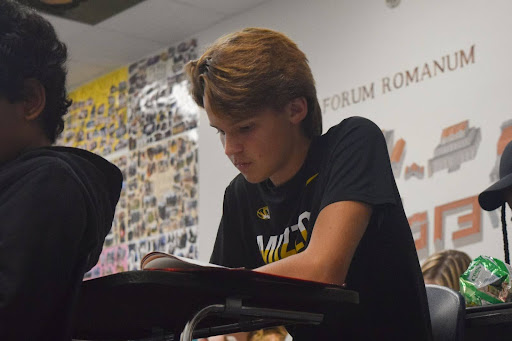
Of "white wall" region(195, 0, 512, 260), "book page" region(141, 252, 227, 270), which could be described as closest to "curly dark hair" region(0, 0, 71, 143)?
"book page" region(141, 252, 227, 270)

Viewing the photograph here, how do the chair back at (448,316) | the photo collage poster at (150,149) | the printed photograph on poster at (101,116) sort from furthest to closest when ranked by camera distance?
the printed photograph on poster at (101,116) → the photo collage poster at (150,149) → the chair back at (448,316)

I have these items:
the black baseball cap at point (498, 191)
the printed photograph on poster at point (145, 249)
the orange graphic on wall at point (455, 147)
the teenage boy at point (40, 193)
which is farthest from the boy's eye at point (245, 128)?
the printed photograph on poster at point (145, 249)

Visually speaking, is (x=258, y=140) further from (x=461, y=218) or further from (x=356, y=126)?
(x=461, y=218)

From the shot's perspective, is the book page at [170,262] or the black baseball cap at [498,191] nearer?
the book page at [170,262]

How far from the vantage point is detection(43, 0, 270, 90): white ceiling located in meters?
4.84

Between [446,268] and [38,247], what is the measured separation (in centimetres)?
218

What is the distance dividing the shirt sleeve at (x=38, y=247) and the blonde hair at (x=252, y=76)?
0.57 m

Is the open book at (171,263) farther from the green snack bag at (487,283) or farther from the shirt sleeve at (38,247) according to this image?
the green snack bag at (487,283)

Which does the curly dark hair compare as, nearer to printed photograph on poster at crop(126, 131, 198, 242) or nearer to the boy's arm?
the boy's arm

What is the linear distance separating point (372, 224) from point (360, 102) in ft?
8.32

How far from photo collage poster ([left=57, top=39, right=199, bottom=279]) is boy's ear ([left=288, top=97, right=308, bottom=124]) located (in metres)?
3.24

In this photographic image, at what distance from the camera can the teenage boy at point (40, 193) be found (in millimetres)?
1107

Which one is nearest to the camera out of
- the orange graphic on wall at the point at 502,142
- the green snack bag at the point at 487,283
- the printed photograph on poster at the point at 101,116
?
the green snack bag at the point at 487,283

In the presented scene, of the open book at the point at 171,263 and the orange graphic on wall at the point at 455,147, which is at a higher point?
the orange graphic on wall at the point at 455,147
